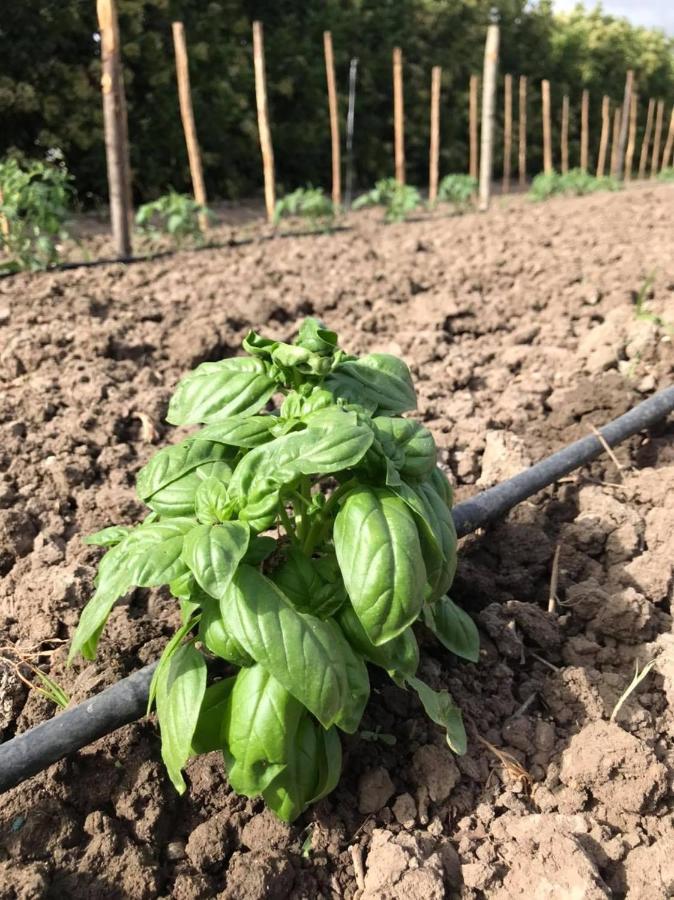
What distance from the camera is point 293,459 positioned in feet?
4.42

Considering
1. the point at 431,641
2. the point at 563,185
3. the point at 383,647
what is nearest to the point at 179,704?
the point at 383,647

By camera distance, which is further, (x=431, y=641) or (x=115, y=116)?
(x=115, y=116)

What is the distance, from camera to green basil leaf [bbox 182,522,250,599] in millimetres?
1262

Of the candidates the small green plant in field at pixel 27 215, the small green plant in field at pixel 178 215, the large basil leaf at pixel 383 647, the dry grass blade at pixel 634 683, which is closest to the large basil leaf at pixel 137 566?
the large basil leaf at pixel 383 647

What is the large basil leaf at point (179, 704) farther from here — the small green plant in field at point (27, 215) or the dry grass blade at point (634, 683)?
the small green plant in field at point (27, 215)

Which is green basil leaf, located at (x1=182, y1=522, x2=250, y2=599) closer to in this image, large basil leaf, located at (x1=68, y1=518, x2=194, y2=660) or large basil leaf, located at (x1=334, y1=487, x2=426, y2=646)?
large basil leaf, located at (x1=68, y1=518, x2=194, y2=660)

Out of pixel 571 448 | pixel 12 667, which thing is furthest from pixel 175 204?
pixel 12 667

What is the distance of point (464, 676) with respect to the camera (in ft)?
6.23

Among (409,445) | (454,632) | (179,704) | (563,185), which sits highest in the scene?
(409,445)

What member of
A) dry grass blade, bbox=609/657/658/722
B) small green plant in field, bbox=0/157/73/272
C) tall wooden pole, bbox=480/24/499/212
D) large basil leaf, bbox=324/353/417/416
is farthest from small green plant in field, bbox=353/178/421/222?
dry grass blade, bbox=609/657/658/722

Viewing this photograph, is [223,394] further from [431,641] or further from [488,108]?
[488,108]

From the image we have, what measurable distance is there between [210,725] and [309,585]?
343 mm

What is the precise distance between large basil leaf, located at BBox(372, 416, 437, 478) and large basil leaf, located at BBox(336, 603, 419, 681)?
11.7 inches

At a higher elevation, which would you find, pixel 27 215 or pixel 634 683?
pixel 27 215
